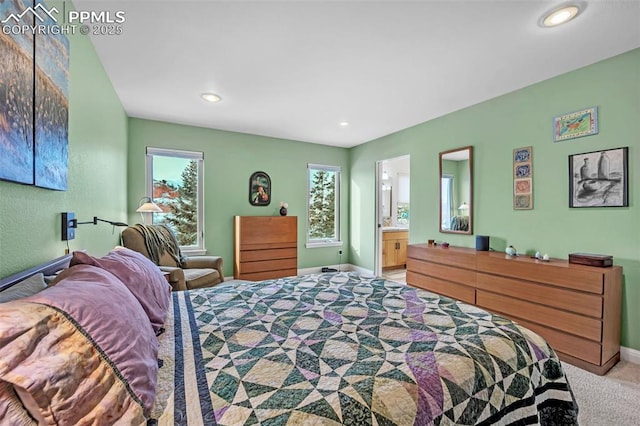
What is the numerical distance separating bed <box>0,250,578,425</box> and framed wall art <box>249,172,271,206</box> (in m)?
3.29

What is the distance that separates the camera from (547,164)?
2871 millimetres

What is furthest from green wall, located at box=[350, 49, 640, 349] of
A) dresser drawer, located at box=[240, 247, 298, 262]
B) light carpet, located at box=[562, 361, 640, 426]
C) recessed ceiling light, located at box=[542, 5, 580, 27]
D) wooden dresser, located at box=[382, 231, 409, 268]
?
dresser drawer, located at box=[240, 247, 298, 262]

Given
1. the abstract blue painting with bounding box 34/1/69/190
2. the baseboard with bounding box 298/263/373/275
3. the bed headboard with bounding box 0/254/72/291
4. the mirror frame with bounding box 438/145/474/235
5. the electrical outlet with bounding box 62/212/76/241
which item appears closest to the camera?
the bed headboard with bounding box 0/254/72/291

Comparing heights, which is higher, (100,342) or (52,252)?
(52,252)

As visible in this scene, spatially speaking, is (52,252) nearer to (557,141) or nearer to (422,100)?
(422,100)

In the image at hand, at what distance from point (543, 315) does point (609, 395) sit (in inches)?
25.8

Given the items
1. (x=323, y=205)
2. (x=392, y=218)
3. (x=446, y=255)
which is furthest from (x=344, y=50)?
(x=392, y=218)

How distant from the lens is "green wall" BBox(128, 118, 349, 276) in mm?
4094

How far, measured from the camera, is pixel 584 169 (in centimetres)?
260

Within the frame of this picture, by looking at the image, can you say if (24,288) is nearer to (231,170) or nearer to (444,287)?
(444,287)

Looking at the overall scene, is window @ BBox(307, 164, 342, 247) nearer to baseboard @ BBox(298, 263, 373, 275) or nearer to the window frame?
baseboard @ BBox(298, 263, 373, 275)

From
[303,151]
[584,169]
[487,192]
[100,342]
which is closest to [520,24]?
[584,169]

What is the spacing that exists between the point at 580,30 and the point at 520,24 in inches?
19.5

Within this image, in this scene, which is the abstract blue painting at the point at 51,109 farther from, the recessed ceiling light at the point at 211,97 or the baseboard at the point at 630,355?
the baseboard at the point at 630,355
